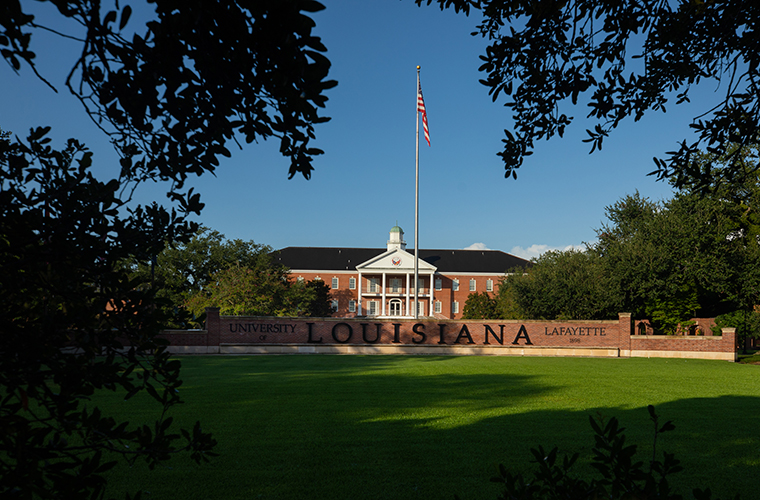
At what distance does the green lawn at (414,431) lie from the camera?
5.79 metres

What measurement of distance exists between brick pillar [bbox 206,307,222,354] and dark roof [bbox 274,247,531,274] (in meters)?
42.5

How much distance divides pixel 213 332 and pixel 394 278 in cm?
4467

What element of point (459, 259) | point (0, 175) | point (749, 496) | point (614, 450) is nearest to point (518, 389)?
point (749, 496)

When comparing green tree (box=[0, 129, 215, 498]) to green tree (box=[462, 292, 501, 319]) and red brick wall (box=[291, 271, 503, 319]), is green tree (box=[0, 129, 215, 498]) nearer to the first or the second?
green tree (box=[462, 292, 501, 319])

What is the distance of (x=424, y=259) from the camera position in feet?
248

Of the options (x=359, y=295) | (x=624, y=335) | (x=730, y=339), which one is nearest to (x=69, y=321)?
(x=624, y=335)

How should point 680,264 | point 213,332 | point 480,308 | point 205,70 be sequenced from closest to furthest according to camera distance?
point 205,70 < point 213,332 < point 680,264 < point 480,308

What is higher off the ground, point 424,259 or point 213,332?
point 424,259

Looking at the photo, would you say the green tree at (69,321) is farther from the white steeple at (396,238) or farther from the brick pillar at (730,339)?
the white steeple at (396,238)

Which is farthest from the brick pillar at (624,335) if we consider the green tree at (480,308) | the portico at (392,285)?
the portico at (392,285)

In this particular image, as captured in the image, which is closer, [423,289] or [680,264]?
[680,264]

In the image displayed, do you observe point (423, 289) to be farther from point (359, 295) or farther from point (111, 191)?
point (111, 191)

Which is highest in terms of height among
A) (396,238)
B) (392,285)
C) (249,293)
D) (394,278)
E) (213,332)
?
(396,238)

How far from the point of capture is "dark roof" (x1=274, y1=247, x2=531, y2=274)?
7319cm
